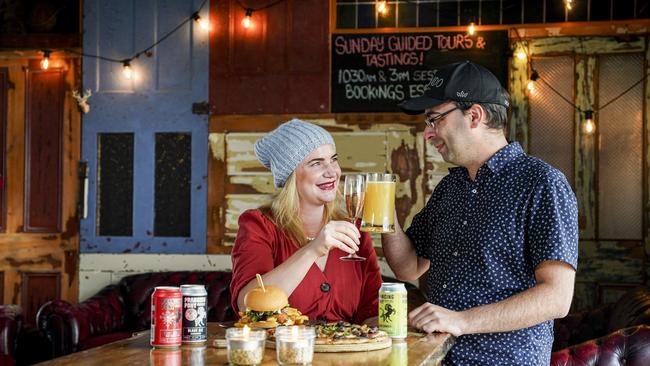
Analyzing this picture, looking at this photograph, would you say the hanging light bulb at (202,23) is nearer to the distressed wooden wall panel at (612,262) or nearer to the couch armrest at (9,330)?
the couch armrest at (9,330)

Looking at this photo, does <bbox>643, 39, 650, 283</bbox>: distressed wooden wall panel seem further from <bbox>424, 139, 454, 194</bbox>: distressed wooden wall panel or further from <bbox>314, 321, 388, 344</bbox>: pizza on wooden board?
<bbox>314, 321, 388, 344</bbox>: pizza on wooden board

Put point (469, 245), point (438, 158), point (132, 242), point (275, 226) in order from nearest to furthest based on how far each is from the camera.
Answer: point (469, 245) < point (275, 226) < point (438, 158) < point (132, 242)

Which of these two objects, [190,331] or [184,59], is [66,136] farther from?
[190,331]

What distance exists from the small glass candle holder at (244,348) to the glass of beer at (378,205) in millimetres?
773

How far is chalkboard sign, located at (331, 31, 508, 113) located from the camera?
6.18 m

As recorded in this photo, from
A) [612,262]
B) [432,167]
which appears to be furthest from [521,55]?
[612,262]

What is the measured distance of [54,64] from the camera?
267 inches

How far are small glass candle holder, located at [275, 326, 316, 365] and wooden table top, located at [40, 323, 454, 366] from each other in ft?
0.28

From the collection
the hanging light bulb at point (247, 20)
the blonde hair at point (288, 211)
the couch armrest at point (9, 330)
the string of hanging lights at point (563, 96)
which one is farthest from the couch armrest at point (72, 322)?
the string of hanging lights at point (563, 96)

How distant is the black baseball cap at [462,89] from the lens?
8.85ft

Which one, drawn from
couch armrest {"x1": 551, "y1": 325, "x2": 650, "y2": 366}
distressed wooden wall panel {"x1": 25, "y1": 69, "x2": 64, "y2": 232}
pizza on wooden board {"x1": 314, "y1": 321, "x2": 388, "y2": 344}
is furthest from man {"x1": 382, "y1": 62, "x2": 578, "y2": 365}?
distressed wooden wall panel {"x1": 25, "y1": 69, "x2": 64, "y2": 232}

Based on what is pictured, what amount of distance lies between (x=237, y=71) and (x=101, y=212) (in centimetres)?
153

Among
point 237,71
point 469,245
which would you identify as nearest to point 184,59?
point 237,71

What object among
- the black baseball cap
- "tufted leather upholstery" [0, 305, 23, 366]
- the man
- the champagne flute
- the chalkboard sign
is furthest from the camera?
the chalkboard sign
